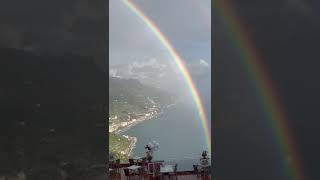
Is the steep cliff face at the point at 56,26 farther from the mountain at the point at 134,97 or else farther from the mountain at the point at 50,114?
the mountain at the point at 134,97

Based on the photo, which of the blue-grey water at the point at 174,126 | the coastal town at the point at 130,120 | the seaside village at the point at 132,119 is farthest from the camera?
the seaside village at the point at 132,119

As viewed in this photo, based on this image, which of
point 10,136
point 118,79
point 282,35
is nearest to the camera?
point 10,136

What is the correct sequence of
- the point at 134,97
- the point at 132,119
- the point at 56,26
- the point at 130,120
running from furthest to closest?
the point at 132,119, the point at 130,120, the point at 134,97, the point at 56,26

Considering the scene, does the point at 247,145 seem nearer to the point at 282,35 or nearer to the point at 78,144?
the point at 282,35

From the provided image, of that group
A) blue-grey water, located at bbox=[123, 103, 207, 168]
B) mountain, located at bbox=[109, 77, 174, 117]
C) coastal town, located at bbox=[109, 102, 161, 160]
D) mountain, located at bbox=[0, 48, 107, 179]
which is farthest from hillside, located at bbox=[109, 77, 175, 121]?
mountain, located at bbox=[0, 48, 107, 179]

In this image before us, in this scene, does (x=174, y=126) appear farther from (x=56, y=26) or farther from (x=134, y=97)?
(x=56, y=26)

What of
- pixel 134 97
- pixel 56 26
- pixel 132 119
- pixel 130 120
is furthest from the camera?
pixel 132 119

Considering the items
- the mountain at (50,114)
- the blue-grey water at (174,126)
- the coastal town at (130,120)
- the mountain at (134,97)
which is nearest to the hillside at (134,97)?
the mountain at (134,97)

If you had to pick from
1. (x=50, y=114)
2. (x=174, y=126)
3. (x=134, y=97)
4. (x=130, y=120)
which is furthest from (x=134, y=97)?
(x=50, y=114)

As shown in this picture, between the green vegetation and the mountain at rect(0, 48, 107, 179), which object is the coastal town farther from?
the mountain at rect(0, 48, 107, 179)

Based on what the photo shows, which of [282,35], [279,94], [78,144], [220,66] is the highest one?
[282,35]

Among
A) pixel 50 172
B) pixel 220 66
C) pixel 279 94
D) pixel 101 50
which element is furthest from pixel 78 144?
pixel 279 94
